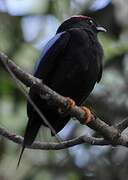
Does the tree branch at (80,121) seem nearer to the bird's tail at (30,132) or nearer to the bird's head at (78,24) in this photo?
the bird's tail at (30,132)

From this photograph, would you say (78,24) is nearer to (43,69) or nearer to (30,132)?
(43,69)

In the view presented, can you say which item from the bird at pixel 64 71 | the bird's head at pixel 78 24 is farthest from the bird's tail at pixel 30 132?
the bird's head at pixel 78 24

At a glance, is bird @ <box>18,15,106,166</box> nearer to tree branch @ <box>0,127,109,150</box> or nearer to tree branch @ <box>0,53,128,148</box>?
tree branch @ <box>0,127,109,150</box>

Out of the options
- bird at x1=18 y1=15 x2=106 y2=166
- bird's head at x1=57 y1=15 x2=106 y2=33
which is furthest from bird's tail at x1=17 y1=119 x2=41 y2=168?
bird's head at x1=57 y1=15 x2=106 y2=33

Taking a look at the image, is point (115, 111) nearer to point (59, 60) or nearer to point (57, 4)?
point (57, 4)

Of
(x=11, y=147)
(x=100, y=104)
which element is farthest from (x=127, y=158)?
(x=11, y=147)

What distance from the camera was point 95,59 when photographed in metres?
5.09

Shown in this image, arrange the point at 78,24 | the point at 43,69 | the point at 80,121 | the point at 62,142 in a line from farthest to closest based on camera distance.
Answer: the point at 78,24, the point at 43,69, the point at 62,142, the point at 80,121

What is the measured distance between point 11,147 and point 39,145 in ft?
6.56

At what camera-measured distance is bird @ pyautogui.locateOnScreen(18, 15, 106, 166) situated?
496 cm

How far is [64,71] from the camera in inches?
196

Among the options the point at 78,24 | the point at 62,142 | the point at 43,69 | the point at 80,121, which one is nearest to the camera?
the point at 80,121

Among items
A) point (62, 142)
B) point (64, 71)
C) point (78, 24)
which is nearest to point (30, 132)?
point (62, 142)

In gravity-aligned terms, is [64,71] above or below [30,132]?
above
